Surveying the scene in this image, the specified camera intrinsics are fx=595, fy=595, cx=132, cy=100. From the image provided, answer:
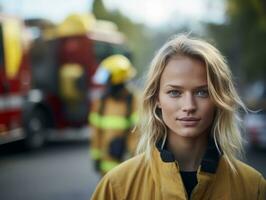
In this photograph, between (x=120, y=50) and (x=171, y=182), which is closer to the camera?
(x=171, y=182)

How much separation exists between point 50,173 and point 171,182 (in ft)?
24.9

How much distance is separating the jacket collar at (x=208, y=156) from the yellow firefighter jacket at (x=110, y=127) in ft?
9.89

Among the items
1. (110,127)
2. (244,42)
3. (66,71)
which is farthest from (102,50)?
(244,42)

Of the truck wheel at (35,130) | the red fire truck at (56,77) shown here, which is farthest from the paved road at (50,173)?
the red fire truck at (56,77)

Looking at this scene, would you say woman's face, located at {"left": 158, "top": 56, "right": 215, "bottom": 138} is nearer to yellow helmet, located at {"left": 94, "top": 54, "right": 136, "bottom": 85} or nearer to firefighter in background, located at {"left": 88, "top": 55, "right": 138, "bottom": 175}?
firefighter in background, located at {"left": 88, "top": 55, "right": 138, "bottom": 175}

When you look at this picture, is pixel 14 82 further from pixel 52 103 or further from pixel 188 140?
pixel 188 140

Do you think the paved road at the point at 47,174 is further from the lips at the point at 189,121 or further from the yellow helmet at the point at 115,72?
the lips at the point at 189,121

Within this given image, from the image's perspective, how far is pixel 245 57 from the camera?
2195 centimetres

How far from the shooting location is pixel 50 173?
932 centimetres

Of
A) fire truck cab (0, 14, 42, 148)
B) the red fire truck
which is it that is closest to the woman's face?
fire truck cab (0, 14, 42, 148)

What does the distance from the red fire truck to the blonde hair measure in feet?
29.3

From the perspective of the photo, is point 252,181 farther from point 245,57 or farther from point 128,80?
point 245,57

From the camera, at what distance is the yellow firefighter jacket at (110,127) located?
16.8 feet

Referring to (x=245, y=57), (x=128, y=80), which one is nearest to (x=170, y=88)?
(x=128, y=80)
